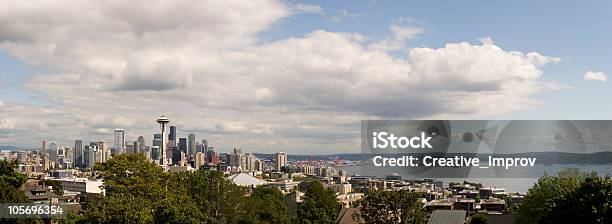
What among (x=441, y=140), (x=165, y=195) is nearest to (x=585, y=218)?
(x=165, y=195)

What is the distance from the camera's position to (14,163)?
5359 cm

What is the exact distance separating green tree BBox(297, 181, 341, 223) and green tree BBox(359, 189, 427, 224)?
9661 mm

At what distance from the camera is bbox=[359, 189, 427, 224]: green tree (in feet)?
144

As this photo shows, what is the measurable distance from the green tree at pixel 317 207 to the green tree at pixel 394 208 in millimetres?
A: 9661

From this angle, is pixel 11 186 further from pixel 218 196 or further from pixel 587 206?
pixel 587 206

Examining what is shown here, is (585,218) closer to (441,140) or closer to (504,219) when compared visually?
(504,219)

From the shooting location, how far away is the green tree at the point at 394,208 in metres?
43.9

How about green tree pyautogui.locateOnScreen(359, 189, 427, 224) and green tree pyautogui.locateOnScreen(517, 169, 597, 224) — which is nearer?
green tree pyautogui.locateOnScreen(517, 169, 597, 224)

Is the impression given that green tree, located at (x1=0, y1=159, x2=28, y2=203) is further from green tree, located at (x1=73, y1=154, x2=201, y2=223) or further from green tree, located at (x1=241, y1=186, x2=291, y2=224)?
green tree, located at (x1=241, y1=186, x2=291, y2=224)

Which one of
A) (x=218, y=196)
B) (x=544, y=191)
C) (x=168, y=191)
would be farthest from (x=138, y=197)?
(x=544, y=191)

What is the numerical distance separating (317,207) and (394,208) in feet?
43.1

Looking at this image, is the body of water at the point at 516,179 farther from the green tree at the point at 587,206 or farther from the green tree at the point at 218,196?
the green tree at the point at 218,196

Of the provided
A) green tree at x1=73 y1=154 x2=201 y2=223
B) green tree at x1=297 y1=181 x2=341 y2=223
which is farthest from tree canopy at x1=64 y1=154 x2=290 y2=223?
green tree at x1=297 y1=181 x2=341 y2=223

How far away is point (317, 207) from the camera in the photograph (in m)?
56.3
